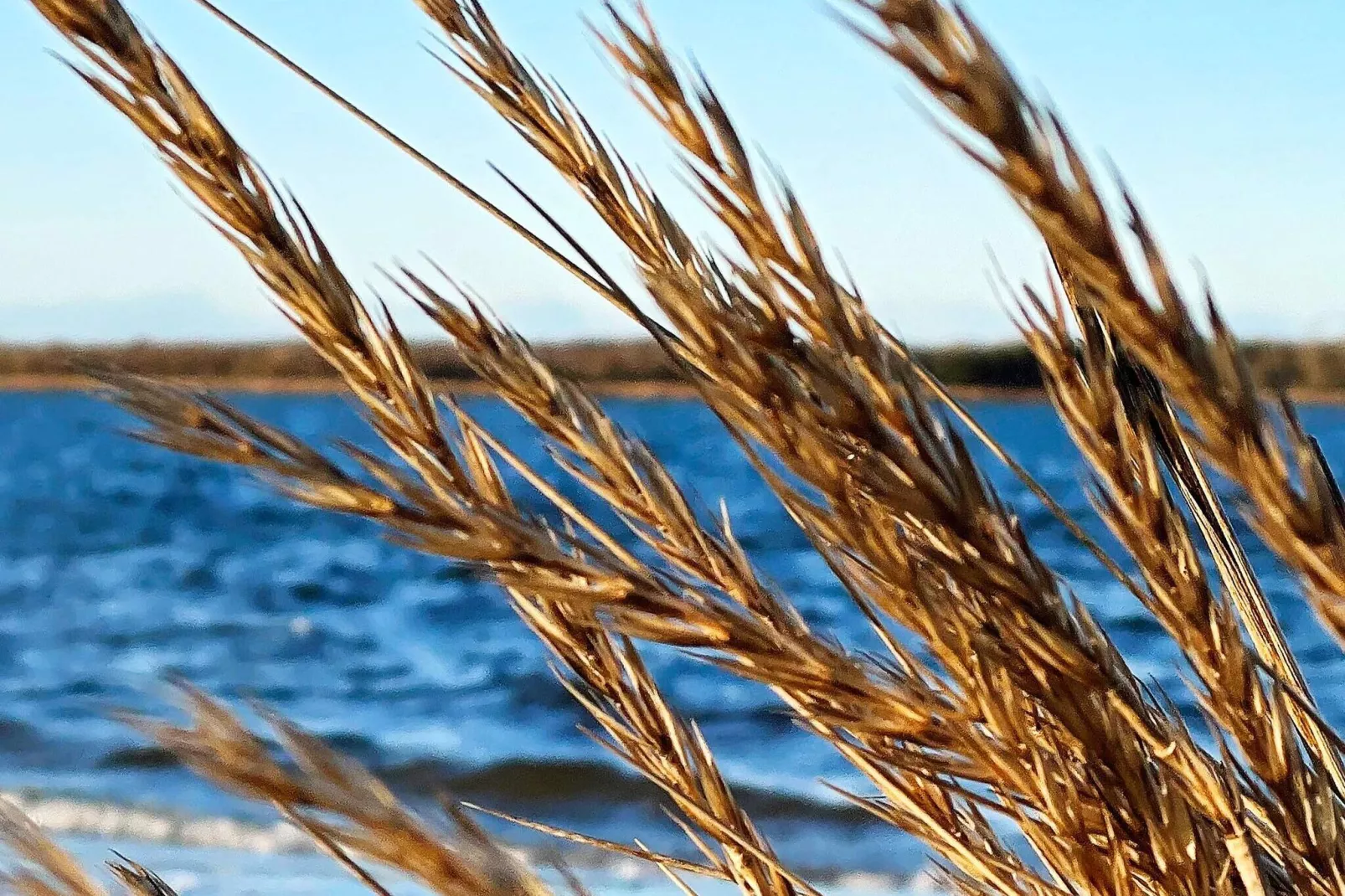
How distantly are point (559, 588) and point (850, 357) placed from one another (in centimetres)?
14

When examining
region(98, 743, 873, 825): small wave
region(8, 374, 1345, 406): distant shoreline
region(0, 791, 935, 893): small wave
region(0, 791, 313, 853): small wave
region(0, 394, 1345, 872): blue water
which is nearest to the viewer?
region(0, 791, 935, 893): small wave

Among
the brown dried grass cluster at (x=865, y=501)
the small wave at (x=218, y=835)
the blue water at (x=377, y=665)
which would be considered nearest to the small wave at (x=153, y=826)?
the small wave at (x=218, y=835)

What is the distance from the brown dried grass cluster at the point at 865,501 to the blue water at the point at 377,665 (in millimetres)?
57

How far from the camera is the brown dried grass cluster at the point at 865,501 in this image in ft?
1.27

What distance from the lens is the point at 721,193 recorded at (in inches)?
18.9

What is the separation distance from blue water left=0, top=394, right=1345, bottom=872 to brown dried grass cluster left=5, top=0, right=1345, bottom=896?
6cm

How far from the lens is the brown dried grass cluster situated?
39 centimetres

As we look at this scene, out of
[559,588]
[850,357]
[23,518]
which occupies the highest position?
[23,518]

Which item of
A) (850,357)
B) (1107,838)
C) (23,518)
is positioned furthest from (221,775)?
(23,518)

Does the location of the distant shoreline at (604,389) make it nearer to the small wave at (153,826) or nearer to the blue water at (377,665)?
the blue water at (377,665)

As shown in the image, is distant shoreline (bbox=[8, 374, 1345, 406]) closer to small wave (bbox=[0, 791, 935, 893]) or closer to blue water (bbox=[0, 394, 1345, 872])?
blue water (bbox=[0, 394, 1345, 872])

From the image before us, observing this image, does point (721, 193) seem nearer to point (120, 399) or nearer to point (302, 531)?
point (120, 399)

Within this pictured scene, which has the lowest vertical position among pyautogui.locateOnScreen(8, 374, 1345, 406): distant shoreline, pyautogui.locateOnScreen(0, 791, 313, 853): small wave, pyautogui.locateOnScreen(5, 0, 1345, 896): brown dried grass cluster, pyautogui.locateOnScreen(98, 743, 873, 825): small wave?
pyautogui.locateOnScreen(0, 791, 313, 853): small wave

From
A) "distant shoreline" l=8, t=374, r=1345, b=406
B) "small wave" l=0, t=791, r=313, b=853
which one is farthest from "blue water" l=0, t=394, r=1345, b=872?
"distant shoreline" l=8, t=374, r=1345, b=406
